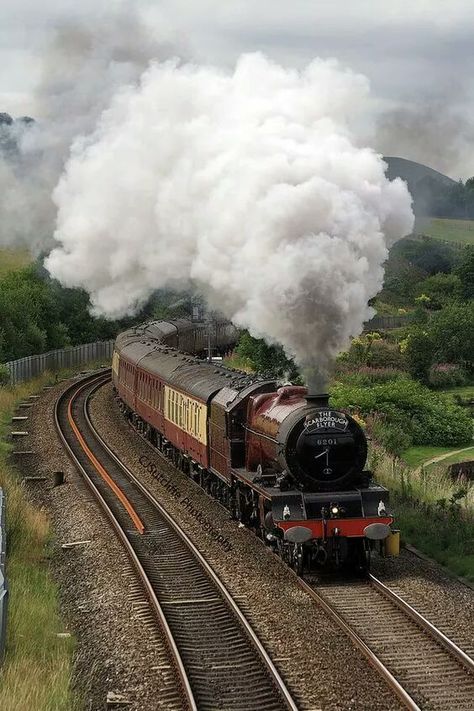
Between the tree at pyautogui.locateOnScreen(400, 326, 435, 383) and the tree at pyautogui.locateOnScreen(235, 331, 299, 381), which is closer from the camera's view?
the tree at pyautogui.locateOnScreen(235, 331, 299, 381)

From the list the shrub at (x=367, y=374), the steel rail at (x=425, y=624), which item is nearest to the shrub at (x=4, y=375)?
the shrub at (x=367, y=374)

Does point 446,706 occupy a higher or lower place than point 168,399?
lower

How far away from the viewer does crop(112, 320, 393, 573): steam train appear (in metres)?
14.5

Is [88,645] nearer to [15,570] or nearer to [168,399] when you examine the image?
[15,570]

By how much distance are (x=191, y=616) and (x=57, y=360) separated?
4221 cm

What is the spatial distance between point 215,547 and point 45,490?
7.37 metres

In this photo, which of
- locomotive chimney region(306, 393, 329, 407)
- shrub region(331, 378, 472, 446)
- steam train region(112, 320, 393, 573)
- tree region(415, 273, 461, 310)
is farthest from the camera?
tree region(415, 273, 461, 310)

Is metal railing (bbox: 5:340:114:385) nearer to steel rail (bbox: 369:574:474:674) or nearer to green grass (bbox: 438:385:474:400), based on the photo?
green grass (bbox: 438:385:474:400)

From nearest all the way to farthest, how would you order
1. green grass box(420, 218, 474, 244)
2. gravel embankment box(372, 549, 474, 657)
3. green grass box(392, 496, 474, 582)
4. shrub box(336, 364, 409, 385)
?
gravel embankment box(372, 549, 474, 657)
green grass box(392, 496, 474, 582)
shrub box(336, 364, 409, 385)
green grass box(420, 218, 474, 244)

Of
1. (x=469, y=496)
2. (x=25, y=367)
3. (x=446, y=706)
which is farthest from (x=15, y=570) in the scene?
(x=25, y=367)

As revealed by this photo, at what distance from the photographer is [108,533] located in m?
17.8

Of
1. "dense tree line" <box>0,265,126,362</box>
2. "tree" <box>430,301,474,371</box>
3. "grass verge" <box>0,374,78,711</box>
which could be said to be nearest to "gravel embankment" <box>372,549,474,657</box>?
"grass verge" <box>0,374,78,711</box>

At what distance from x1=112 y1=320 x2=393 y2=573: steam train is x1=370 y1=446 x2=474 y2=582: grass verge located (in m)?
1.61

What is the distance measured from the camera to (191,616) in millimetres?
12688
